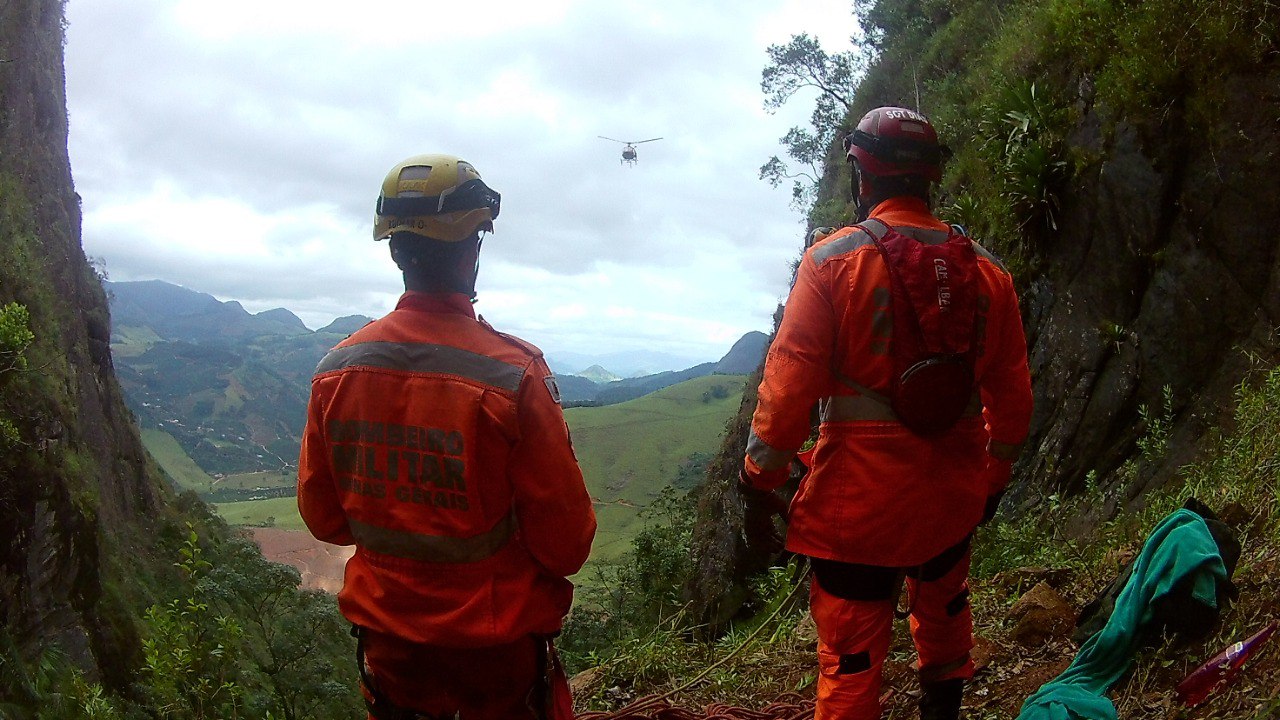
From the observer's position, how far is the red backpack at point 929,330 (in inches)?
94.3

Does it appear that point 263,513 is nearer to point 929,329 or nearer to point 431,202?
point 431,202

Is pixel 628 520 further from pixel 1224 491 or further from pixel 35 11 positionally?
pixel 1224 491

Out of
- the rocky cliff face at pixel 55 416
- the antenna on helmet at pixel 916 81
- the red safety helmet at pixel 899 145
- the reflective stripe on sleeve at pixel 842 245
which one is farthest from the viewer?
the rocky cliff face at pixel 55 416

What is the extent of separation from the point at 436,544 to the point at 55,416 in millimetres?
20111

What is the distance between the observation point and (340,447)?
2.14 metres

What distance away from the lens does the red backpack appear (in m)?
2.39

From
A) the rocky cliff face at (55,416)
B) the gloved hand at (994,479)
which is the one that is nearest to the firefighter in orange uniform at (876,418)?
the gloved hand at (994,479)

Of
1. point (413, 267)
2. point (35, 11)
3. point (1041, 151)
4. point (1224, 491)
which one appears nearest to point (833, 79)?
point (1041, 151)

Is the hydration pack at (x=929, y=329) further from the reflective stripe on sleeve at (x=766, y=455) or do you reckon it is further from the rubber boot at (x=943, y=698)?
the rubber boot at (x=943, y=698)

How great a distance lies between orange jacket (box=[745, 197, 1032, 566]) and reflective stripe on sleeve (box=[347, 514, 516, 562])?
33.7 inches

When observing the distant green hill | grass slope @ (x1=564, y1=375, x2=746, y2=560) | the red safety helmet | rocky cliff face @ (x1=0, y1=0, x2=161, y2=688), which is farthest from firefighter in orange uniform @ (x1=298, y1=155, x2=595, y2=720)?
grass slope @ (x1=564, y1=375, x2=746, y2=560)

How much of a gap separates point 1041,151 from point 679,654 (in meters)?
4.36

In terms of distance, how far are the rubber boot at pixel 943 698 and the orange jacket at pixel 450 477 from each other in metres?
1.46

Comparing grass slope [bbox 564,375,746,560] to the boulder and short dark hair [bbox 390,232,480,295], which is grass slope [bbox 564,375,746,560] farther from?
short dark hair [bbox 390,232,480,295]
